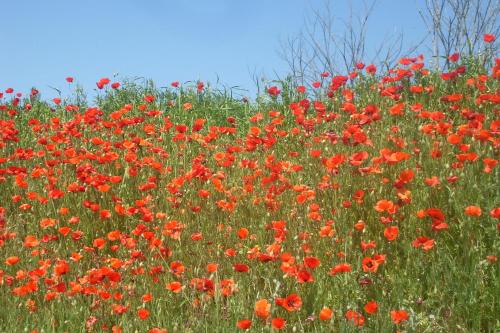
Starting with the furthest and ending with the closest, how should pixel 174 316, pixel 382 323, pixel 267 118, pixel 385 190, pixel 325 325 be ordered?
pixel 267 118, pixel 385 190, pixel 174 316, pixel 325 325, pixel 382 323

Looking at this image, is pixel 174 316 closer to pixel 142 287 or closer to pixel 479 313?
pixel 142 287

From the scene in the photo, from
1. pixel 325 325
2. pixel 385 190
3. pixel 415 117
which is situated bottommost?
pixel 325 325

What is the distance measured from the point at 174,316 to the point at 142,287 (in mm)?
276

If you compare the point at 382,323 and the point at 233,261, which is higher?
the point at 233,261

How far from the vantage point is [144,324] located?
2973 millimetres

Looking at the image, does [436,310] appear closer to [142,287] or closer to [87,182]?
[142,287]

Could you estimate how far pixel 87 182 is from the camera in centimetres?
471

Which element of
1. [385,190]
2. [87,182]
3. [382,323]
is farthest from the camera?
[87,182]

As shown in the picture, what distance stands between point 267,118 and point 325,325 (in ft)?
14.9

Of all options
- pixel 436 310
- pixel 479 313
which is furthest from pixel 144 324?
pixel 479 313

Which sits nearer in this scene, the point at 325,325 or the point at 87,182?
the point at 325,325

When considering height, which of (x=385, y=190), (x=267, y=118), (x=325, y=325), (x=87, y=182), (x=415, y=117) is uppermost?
(x=267, y=118)

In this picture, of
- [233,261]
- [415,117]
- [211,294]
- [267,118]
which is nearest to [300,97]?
[267,118]

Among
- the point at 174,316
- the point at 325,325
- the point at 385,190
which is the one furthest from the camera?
the point at 385,190
